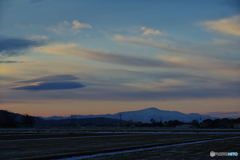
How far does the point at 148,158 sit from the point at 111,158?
3.19 meters

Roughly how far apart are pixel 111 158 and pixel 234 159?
10181mm

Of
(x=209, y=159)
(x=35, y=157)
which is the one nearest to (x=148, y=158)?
(x=209, y=159)

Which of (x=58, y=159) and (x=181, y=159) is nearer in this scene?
(x=181, y=159)

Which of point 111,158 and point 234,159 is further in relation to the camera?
point 111,158

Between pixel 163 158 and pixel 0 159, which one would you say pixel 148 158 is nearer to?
pixel 163 158

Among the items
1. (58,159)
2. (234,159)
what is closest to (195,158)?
(234,159)

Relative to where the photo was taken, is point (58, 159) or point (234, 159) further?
point (58, 159)

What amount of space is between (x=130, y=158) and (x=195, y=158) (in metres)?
5.53

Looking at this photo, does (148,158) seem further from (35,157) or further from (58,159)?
(35,157)

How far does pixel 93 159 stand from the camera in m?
27.7

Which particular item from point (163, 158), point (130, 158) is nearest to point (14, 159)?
point (130, 158)

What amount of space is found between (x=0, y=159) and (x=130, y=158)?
36.9 ft

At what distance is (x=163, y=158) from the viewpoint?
27.9m

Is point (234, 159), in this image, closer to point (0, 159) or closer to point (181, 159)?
point (181, 159)
